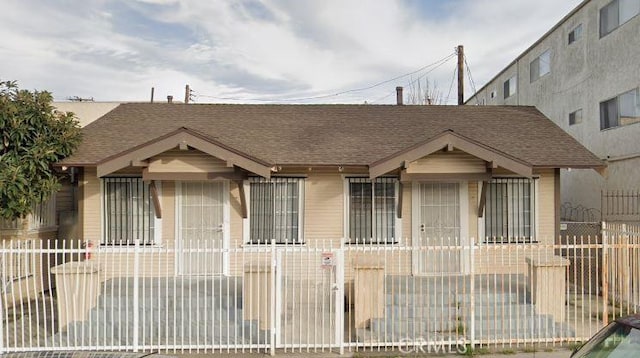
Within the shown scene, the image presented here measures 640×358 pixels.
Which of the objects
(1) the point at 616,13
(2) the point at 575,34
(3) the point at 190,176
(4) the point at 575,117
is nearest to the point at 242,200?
(3) the point at 190,176

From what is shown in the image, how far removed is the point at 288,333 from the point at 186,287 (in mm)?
2584

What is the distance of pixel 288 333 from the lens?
6.76 meters

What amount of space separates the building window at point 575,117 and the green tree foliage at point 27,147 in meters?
15.7

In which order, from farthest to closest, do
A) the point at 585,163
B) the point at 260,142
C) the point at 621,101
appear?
the point at 621,101
the point at 260,142
the point at 585,163

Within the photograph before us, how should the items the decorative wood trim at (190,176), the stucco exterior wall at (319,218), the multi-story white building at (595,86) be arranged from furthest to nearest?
the multi-story white building at (595,86) → the stucco exterior wall at (319,218) → the decorative wood trim at (190,176)

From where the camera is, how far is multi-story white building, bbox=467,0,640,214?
1238 centimetres

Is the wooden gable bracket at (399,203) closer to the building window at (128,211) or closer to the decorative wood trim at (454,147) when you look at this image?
the decorative wood trim at (454,147)

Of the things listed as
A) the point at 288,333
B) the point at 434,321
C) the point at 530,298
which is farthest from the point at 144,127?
the point at 530,298

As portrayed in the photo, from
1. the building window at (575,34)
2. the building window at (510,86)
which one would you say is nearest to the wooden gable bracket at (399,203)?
the building window at (575,34)

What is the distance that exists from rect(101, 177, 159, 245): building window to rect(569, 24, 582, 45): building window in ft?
49.4

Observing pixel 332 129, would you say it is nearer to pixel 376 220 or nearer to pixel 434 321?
pixel 376 220

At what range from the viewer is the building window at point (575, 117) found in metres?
15.5

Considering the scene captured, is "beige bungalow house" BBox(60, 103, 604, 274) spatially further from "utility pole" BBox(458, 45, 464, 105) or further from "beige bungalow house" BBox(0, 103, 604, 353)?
"utility pole" BBox(458, 45, 464, 105)

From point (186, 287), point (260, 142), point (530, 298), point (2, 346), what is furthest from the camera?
point (260, 142)
